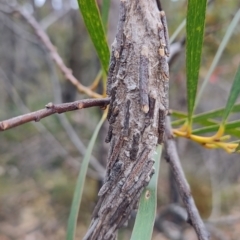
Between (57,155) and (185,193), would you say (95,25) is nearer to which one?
(185,193)

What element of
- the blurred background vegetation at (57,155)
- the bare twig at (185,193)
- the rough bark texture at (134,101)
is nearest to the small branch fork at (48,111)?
the rough bark texture at (134,101)

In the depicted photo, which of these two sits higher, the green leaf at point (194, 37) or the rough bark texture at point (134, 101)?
the green leaf at point (194, 37)

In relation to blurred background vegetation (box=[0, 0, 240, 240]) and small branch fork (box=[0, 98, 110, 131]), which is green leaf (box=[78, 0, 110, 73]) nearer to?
small branch fork (box=[0, 98, 110, 131])

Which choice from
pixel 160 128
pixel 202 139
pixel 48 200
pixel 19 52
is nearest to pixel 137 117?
pixel 160 128

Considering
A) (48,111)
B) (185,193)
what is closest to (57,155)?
(185,193)

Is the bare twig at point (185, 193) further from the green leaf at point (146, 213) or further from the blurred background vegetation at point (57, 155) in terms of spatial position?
the blurred background vegetation at point (57, 155)

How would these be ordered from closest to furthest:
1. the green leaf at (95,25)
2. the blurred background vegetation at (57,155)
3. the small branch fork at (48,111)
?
the small branch fork at (48,111)
the green leaf at (95,25)
the blurred background vegetation at (57,155)

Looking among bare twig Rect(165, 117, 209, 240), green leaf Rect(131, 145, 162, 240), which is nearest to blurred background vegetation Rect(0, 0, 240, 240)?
bare twig Rect(165, 117, 209, 240)
